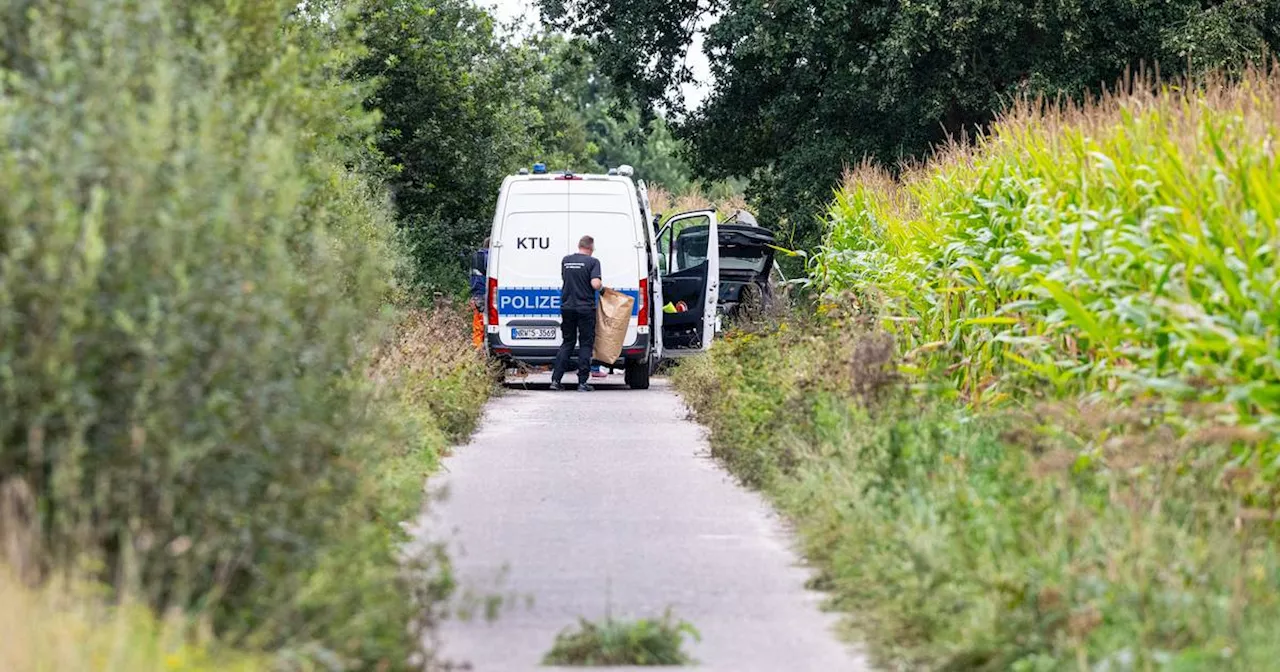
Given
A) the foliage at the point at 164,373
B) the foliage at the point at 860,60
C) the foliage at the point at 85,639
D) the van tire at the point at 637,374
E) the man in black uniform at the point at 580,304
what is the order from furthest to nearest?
the foliage at the point at 860,60
the van tire at the point at 637,374
the man in black uniform at the point at 580,304
the foliage at the point at 164,373
the foliage at the point at 85,639

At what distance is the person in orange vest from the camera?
24.7m

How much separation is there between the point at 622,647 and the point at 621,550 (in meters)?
2.76

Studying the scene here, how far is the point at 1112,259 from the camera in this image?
993cm

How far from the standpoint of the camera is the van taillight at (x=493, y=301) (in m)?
24.1

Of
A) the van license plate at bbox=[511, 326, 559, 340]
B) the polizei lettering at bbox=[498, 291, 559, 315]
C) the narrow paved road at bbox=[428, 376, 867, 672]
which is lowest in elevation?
the narrow paved road at bbox=[428, 376, 867, 672]

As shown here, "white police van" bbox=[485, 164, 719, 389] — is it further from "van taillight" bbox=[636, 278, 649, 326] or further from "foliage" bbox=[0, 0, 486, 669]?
"foliage" bbox=[0, 0, 486, 669]

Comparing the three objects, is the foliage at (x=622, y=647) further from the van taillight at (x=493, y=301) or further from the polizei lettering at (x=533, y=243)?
the van taillight at (x=493, y=301)

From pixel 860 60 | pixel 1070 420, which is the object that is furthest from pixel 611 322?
pixel 1070 420

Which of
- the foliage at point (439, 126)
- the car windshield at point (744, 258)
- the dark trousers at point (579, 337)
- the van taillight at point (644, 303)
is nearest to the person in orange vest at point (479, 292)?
the dark trousers at point (579, 337)

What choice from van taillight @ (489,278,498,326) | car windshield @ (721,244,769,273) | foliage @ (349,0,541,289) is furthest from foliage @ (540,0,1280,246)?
van taillight @ (489,278,498,326)

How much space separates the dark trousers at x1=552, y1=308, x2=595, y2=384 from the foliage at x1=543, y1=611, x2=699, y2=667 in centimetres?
1628

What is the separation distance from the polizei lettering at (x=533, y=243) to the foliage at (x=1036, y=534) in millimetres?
12357

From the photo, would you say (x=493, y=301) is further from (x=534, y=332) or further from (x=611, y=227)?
(x=611, y=227)

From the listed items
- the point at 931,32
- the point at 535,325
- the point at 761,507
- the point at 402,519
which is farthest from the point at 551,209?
the point at 402,519
